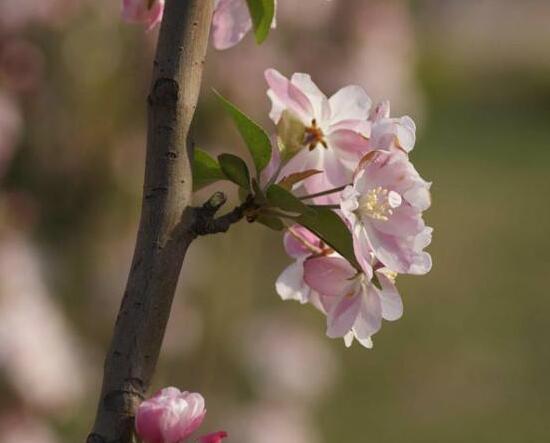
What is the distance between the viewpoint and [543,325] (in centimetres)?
720

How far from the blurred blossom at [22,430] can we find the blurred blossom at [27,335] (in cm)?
4

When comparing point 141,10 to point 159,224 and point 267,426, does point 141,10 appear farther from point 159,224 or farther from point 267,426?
point 267,426

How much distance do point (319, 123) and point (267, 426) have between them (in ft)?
8.33

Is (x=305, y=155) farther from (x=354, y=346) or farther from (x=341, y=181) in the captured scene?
(x=354, y=346)

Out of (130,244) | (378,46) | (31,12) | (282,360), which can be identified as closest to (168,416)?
(31,12)

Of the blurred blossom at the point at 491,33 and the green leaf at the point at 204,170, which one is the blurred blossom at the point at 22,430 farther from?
the blurred blossom at the point at 491,33

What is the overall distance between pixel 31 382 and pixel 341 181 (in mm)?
1860

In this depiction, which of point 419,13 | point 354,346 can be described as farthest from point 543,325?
point 419,13

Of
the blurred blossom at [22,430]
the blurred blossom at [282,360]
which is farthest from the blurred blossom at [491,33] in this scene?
the blurred blossom at [22,430]

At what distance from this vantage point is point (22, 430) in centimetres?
255

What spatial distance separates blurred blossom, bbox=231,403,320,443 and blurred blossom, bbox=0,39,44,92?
104 cm

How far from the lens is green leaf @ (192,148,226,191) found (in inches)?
33.4

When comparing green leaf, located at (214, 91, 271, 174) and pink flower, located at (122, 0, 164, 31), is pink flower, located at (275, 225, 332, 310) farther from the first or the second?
pink flower, located at (122, 0, 164, 31)

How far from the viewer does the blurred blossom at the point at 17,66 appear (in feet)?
8.75
